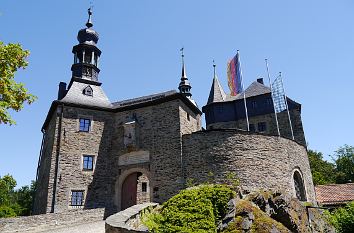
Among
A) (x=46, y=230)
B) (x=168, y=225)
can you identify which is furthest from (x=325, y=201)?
(x=46, y=230)

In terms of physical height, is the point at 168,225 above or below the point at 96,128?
below

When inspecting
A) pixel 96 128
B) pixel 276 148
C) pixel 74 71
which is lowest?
pixel 276 148

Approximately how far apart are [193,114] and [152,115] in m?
3.34

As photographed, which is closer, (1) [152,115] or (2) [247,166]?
(2) [247,166]

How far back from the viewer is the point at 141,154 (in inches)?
742

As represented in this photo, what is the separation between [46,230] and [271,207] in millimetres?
10070

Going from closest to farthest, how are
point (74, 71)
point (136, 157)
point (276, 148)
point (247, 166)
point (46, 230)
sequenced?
point (46, 230)
point (247, 166)
point (276, 148)
point (136, 157)
point (74, 71)

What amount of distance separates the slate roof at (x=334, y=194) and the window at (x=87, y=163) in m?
15.7

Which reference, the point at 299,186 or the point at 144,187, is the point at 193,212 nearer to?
the point at 144,187

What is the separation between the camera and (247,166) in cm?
1652

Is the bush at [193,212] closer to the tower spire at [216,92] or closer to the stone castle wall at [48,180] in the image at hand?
the stone castle wall at [48,180]

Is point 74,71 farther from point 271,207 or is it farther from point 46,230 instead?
point 271,207

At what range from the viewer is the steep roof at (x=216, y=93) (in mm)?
30812

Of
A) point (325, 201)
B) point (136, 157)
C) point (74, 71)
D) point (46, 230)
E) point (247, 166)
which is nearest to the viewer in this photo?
point (46, 230)
